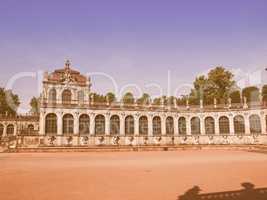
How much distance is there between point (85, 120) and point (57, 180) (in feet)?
113

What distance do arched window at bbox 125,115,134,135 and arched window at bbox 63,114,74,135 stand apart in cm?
1008

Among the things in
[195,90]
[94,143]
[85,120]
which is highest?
[195,90]

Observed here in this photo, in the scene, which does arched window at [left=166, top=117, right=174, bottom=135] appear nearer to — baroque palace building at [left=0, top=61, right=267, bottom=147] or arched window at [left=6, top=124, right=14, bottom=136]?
baroque palace building at [left=0, top=61, right=267, bottom=147]

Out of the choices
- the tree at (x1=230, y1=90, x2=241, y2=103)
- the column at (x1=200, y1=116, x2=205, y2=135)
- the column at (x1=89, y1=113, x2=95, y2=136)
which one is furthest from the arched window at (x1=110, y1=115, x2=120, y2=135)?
the tree at (x1=230, y1=90, x2=241, y2=103)

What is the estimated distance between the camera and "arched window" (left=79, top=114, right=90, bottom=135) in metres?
46.2

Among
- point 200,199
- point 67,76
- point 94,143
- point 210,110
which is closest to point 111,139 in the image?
point 94,143

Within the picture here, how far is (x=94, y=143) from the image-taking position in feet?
148

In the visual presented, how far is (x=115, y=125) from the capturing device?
48.6m

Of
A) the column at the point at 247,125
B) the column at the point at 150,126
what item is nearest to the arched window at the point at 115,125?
the column at the point at 150,126

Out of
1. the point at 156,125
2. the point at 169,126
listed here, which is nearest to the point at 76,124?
the point at 156,125

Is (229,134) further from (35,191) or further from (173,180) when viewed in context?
(35,191)

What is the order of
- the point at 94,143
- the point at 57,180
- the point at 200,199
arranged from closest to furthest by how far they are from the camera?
the point at 200,199 < the point at 57,180 < the point at 94,143

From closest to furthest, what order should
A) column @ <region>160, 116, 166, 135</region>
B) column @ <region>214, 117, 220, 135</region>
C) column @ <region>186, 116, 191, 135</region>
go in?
column @ <region>214, 117, 220, 135</region>
column @ <region>160, 116, 166, 135</region>
column @ <region>186, 116, 191, 135</region>

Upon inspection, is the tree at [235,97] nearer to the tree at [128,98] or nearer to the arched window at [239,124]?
the arched window at [239,124]
